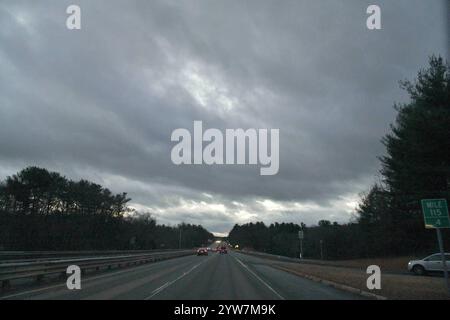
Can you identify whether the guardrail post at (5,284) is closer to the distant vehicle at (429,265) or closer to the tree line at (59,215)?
the distant vehicle at (429,265)

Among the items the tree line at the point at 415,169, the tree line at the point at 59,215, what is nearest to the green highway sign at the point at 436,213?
the tree line at the point at 415,169

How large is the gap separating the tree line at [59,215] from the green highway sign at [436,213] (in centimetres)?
4829

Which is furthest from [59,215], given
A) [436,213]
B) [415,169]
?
[436,213]

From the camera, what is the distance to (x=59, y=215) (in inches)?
3735

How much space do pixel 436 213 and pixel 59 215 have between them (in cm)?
8855

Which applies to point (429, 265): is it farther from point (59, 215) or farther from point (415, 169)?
point (59, 215)

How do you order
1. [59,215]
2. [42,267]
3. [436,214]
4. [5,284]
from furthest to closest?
[59,215] < [42,267] < [5,284] < [436,214]

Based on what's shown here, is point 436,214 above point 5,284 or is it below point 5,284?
above

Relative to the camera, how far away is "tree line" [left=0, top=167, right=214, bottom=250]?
76.1 metres
